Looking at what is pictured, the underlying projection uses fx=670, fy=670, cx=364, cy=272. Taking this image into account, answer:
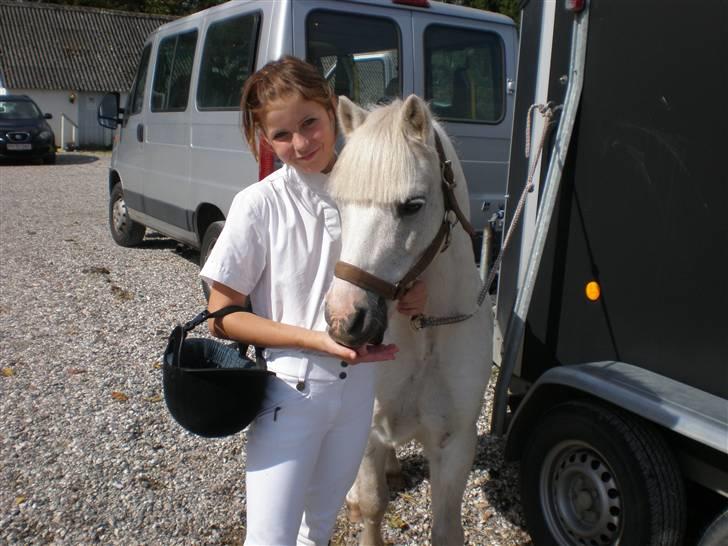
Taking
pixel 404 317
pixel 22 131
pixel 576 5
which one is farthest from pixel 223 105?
pixel 22 131

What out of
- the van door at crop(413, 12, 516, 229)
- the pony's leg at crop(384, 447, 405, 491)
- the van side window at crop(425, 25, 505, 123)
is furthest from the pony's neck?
the van side window at crop(425, 25, 505, 123)

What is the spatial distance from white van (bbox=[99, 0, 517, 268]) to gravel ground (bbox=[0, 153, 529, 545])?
113 cm

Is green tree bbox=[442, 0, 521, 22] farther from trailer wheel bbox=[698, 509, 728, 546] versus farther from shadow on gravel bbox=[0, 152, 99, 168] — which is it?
trailer wheel bbox=[698, 509, 728, 546]

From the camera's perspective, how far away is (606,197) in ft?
8.00

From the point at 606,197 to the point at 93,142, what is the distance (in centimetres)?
2893

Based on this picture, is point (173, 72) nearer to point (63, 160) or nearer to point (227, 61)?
point (227, 61)

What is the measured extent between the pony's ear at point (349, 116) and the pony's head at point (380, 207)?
83 millimetres

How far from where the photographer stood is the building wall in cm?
2775

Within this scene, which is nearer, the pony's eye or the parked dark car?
the pony's eye

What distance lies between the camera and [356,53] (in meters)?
4.91

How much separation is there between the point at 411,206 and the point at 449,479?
1.10 meters

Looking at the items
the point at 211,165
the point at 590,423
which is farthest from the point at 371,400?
the point at 211,165

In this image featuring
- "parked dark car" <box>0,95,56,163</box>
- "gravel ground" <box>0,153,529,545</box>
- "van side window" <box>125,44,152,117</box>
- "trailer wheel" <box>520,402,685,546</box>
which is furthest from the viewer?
"parked dark car" <box>0,95,56,163</box>

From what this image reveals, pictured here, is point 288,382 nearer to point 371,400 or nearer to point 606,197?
point 371,400
